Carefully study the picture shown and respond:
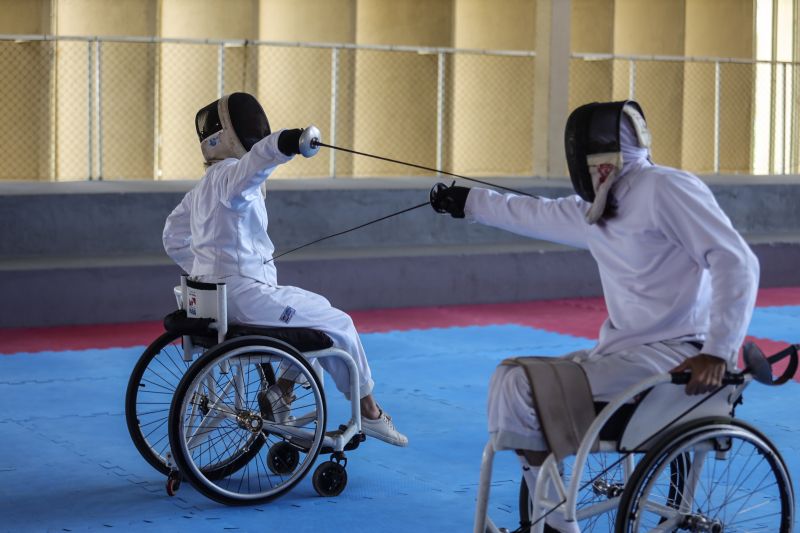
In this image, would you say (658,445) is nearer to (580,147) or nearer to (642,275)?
(642,275)

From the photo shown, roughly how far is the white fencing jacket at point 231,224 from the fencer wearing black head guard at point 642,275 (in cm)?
141

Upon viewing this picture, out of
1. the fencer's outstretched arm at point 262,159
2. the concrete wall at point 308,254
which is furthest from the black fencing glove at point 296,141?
the concrete wall at point 308,254

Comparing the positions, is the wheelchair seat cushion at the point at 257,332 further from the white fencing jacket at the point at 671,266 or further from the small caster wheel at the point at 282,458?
the white fencing jacket at the point at 671,266

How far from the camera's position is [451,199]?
410cm

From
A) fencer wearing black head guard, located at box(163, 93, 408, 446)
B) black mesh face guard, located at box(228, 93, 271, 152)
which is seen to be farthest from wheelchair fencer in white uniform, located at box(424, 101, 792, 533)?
black mesh face guard, located at box(228, 93, 271, 152)

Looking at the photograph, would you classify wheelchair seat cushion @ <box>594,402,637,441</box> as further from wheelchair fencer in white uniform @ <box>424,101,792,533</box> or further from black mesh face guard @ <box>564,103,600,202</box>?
black mesh face guard @ <box>564,103,600,202</box>

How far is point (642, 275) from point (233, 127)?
1908mm

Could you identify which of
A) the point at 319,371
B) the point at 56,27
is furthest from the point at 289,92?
the point at 319,371

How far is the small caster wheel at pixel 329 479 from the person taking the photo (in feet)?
15.4

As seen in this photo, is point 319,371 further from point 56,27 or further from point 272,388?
point 56,27

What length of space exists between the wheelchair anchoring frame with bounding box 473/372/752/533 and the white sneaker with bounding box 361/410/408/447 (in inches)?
49.9

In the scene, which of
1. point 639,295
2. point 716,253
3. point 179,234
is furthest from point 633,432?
point 179,234

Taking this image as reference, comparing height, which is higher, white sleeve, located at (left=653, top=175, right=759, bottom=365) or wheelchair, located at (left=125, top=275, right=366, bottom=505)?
white sleeve, located at (left=653, top=175, right=759, bottom=365)

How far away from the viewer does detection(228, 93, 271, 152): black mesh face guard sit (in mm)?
4832
